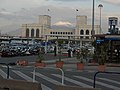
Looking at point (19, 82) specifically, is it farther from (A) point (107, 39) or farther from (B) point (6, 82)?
(A) point (107, 39)

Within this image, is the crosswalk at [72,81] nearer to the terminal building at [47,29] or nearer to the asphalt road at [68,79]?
the asphalt road at [68,79]

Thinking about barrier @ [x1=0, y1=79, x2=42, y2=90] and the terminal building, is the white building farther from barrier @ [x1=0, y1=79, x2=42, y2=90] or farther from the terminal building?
barrier @ [x1=0, y1=79, x2=42, y2=90]

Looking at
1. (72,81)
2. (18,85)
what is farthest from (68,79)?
(18,85)

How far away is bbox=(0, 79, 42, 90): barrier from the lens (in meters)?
11.8

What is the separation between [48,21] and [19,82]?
16552 centimetres

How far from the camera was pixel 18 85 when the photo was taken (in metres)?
12.4

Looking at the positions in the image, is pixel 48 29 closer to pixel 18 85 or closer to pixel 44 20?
pixel 44 20

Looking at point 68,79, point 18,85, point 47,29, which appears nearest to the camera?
point 18,85

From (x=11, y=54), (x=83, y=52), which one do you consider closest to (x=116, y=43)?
(x=83, y=52)

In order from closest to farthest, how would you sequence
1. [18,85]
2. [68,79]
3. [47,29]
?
[18,85] → [68,79] → [47,29]

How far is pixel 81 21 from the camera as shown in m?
158

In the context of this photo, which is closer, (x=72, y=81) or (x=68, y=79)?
(x=72, y=81)

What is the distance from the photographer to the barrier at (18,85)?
38.7ft

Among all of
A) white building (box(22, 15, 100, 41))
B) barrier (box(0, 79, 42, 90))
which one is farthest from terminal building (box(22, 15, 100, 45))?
barrier (box(0, 79, 42, 90))
